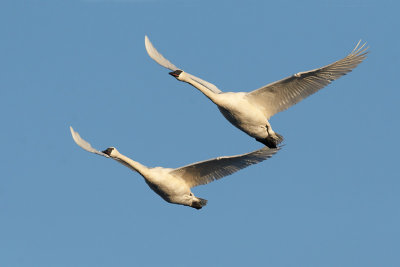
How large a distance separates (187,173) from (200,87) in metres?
2.72

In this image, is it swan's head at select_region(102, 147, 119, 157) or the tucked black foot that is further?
swan's head at select_region(102, 147, 119, 157)

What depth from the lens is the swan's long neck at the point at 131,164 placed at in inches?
1348

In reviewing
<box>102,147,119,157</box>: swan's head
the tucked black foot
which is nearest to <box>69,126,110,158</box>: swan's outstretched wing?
<box>102,147,119,157</box>: swan's head

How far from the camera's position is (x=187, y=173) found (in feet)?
114

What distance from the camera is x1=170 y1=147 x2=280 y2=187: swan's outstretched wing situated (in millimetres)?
34469

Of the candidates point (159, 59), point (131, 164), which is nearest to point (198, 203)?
point (131, 164)

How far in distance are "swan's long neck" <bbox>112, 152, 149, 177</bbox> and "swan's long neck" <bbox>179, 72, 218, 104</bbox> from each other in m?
2.93

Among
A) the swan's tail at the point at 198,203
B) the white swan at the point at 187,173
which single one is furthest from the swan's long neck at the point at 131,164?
the swan's tail at the point at 198,203

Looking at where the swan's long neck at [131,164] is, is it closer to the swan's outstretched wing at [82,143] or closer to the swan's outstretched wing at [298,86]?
the swan's outstretched wing at [82,143]

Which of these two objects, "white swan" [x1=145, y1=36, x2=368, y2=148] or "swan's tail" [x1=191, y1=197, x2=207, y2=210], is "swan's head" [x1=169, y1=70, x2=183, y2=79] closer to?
"white swan" [x1=145, y1=36, x2=368, y2=148]

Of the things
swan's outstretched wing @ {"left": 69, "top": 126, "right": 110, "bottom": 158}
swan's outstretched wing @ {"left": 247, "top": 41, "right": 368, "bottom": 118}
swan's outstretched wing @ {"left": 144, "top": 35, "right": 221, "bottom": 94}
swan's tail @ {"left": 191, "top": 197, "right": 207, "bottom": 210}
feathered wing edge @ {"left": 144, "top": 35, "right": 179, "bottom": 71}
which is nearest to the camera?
swan's outstretched wing @ {"left": 247, "top": 41, "right": 368, "bottom": 118}

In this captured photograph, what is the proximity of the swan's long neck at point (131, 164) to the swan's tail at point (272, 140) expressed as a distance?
11.9ft

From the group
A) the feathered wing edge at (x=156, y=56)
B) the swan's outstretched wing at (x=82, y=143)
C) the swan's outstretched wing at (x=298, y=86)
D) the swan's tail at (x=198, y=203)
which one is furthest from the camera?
the feathered wing edge at (x=156, y=56)

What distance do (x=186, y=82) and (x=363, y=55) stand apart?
560cm
